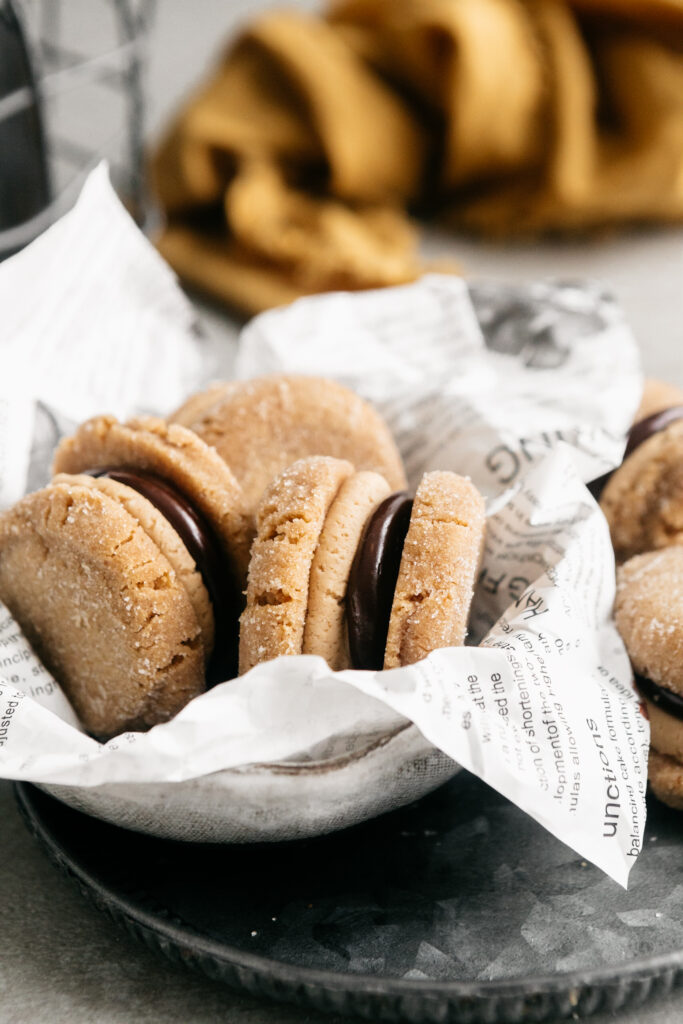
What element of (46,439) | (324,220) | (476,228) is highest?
(46,439)

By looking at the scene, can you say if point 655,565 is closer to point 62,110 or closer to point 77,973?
point 77,973

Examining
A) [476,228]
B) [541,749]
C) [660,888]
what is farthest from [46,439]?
[476,228]

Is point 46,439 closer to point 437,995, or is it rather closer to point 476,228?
point 437,995

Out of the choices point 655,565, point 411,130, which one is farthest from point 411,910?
point 411,130

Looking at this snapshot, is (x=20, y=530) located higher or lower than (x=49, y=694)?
higher

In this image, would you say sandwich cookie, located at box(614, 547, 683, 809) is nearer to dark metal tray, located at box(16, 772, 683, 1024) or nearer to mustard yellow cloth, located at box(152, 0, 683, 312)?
dark metal tray, located at box(16, 772, 683, 1024)

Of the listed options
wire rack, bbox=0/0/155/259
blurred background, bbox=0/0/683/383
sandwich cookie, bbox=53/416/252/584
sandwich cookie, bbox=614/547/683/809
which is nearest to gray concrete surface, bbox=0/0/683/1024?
sandwich cookie, bbox=614/547/683/809

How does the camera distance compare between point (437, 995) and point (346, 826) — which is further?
point (346, 826)
